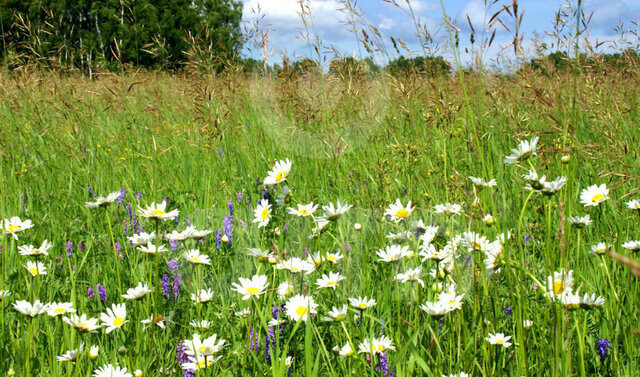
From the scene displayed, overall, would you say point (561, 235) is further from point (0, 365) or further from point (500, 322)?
point (0, 365)

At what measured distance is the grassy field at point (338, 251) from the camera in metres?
1.10

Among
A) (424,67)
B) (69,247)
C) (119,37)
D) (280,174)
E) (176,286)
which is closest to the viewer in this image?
(280,174)

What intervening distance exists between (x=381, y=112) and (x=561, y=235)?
293 cm

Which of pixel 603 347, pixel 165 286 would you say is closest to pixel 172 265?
pixel 165 286

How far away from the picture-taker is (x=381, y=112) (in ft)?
11.9

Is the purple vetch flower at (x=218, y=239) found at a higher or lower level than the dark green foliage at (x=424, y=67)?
lower

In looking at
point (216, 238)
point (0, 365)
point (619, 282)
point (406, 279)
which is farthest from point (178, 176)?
point (619, 282)

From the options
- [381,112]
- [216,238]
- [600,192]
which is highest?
[381,112]

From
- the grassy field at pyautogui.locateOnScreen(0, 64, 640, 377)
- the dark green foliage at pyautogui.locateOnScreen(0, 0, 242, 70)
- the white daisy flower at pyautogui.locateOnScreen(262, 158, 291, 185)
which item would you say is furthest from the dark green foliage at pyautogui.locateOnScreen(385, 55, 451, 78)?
the dark green foliage at pyautogui.locateOnScreen(0, 0, 242, 70)

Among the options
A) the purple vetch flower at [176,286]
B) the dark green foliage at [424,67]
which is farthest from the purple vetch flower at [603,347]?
the purple vetch flower at [176,286]

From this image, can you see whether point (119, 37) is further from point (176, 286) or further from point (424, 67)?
point (176, 286)

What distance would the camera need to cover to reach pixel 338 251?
1.48 metres

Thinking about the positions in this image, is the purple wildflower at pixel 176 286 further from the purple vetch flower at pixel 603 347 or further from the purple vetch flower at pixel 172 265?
the purple vetch flower at pixel 603 347

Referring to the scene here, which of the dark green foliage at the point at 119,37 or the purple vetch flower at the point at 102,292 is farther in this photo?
the dark green foliage at the point at 119,37
